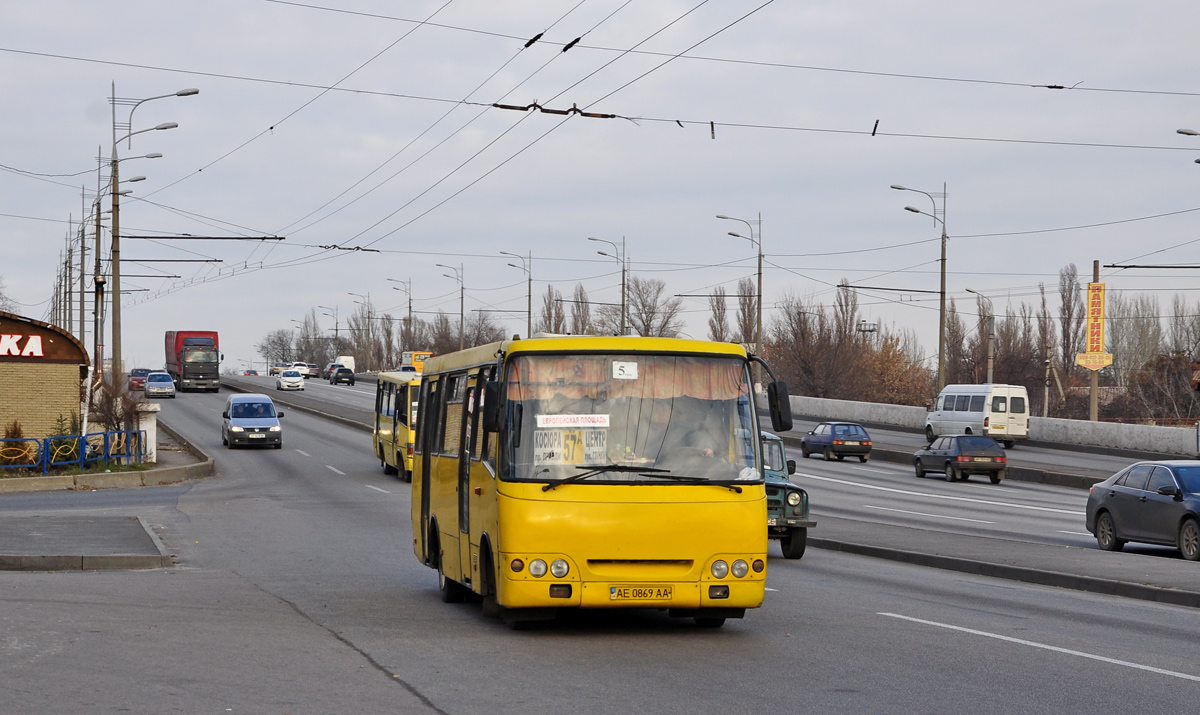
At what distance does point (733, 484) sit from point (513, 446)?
5.78ft

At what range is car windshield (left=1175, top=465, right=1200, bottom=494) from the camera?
62.1 ft

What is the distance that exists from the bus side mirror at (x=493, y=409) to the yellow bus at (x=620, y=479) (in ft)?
0.05

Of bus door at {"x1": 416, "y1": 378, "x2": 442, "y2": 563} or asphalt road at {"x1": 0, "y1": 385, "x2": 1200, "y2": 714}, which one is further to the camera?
bus door at {"x1": 416, "y1": 378, "x2": 442, "y2": 563}

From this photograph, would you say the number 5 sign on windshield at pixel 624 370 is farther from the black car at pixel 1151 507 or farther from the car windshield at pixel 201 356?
the car windshield at pixel 201 356

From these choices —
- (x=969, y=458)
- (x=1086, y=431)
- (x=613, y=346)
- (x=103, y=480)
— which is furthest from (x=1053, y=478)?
(x=613, y=346)

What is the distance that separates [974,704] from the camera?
7.70 metres

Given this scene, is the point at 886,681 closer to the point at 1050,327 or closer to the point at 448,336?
the point at 1050,327

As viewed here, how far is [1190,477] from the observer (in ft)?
62.8

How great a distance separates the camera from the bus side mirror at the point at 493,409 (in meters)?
10.3

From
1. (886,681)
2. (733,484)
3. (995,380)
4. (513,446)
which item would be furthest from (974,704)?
(995,380)

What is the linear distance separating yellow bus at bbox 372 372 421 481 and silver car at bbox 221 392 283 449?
787 cm

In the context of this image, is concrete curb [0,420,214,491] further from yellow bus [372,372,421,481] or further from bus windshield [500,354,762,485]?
bus windshield [500,354,762,485]

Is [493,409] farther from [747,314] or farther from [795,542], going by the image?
[747,314]

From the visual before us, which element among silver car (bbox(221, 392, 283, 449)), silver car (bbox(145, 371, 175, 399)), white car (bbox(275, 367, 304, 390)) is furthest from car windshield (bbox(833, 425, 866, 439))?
white car (bbox(275, 367, 304, 390))
